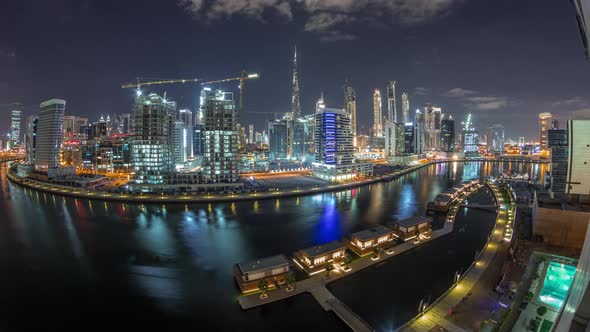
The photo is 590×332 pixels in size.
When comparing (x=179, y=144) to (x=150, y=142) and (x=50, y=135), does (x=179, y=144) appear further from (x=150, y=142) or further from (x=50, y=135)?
(x=150, y=142)

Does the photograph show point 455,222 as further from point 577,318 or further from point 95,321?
point 95,321

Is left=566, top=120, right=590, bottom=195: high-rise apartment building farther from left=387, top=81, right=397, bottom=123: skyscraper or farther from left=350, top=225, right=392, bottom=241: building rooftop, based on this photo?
left=387, top=81, right=397, bottom=123: skyscraper

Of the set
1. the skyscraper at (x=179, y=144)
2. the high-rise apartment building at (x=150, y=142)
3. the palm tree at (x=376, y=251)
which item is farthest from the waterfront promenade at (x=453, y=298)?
the skyscraper at (x=179, y=144)

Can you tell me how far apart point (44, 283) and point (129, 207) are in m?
14.7

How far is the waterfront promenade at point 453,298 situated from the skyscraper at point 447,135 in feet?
359

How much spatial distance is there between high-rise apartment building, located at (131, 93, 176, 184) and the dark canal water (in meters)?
6.59

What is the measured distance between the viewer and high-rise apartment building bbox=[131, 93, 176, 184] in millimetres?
34219

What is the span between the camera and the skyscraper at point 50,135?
47625mm

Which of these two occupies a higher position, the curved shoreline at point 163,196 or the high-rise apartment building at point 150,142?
the high-rise apartment building at point 150,142

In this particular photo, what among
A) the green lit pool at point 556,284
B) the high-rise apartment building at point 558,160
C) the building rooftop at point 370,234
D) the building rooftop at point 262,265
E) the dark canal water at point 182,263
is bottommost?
the dark canal water at point 182,263

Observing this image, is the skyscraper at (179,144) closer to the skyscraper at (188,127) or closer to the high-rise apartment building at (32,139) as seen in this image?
the skyscraper at (188,127)

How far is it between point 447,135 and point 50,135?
131 meters

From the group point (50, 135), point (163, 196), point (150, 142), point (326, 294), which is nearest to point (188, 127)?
point (50, 135)

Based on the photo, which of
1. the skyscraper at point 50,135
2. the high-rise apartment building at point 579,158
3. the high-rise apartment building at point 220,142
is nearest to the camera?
the high-rise apartment building at point 579,158
